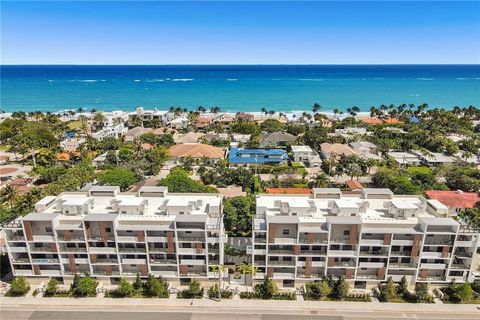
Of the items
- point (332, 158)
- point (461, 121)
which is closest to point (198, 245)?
point (332, 158)

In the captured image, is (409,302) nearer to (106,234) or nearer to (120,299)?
(120,299)

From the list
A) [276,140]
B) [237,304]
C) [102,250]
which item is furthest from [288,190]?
[276,140]

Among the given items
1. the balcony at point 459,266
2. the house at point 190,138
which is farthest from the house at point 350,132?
the balcony at point 459,266

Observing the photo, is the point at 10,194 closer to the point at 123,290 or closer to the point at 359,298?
the point at 123,290

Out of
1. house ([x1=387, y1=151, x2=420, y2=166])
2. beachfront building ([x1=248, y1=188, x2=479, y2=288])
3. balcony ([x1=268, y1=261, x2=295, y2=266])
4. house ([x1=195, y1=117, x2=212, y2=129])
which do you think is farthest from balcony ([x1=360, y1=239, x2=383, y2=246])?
house ([x1=195, y1=117, x2=212, y2=129])

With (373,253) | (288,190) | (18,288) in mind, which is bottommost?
(18,288)

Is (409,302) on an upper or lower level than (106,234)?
lower

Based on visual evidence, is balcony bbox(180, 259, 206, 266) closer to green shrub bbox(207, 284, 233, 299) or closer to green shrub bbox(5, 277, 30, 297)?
green shrub bbox(207, 284, 233, 299)
